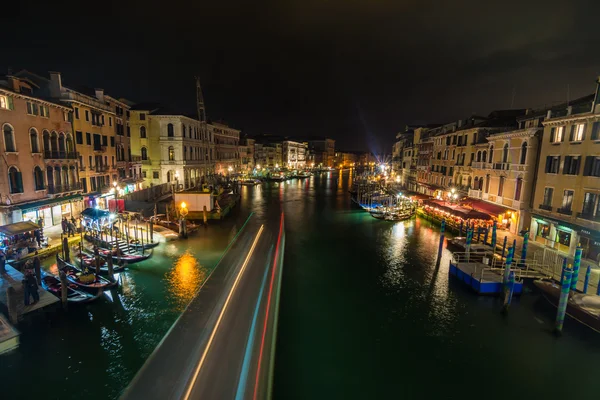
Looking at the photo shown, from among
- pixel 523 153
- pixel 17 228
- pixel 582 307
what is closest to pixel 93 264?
pixel 17 228

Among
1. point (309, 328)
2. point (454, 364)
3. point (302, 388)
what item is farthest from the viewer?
point (309, 328)

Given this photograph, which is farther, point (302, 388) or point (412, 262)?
point (412, 262)

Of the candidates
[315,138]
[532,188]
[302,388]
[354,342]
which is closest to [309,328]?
[354,342]

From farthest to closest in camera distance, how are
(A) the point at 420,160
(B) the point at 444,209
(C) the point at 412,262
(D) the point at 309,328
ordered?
(A) the point at 420,160
(B) the point at 444,209
(C) the point at 412,262
(D) the point at 309,328

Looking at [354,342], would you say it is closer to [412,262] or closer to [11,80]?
[412,262]

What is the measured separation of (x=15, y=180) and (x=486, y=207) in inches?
1635

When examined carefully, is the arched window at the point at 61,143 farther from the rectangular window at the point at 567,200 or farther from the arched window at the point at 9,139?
the rectangular window at the point at 567,200

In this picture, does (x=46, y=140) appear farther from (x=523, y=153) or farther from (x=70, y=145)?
(x=523, y=153)

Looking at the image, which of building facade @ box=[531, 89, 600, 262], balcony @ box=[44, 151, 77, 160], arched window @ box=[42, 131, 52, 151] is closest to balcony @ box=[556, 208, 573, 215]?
building facade @ box=[531, 89, 600, 262]

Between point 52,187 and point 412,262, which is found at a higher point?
point 52,187

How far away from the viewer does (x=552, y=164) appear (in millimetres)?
24500

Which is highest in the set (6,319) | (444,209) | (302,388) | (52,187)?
(52,187)

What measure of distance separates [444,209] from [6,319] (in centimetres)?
3669

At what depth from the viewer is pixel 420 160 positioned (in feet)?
187
